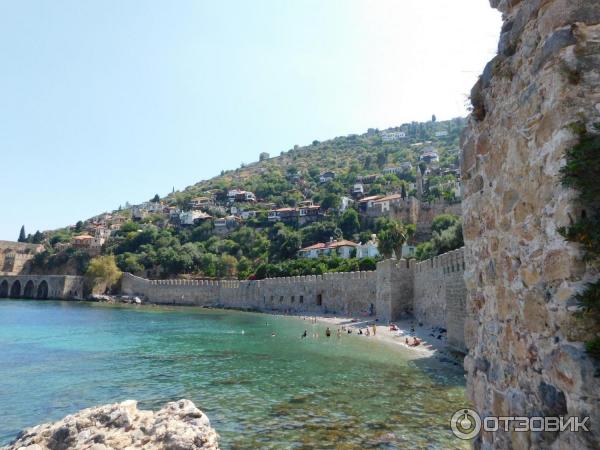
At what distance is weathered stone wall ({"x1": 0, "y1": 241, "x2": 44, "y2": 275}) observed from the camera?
75.8 m

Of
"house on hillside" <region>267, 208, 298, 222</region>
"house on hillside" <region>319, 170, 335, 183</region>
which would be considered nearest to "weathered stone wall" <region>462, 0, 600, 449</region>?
"house on hillside" <region>267, 208, 298, 222</region>

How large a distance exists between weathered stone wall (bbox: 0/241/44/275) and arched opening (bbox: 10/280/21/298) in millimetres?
3835

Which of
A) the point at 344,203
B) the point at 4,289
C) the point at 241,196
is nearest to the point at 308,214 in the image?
the point at 344,203

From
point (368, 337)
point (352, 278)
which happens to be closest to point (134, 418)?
point (368, 337)

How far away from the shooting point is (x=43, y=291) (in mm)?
70062

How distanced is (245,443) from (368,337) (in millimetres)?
17222

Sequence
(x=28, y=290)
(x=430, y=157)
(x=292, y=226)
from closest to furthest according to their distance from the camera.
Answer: (x=28, y=290) → (x=292, y=226) → (x=430, y=157)

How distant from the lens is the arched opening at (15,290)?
71.7m

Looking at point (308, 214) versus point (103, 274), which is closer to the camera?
point (103, 274)

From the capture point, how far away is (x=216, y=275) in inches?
2477

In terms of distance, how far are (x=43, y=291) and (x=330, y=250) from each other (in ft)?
157

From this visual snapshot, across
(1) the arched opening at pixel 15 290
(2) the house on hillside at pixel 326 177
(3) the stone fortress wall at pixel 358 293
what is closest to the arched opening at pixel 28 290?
(1) the arched opening at pixel 15 290

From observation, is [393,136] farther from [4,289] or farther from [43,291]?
[4,289]

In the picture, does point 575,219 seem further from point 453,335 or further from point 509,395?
point 453,335
